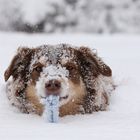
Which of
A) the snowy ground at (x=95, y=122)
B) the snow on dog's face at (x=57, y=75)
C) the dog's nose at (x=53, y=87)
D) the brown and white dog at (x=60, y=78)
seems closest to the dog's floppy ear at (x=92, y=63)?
the brown and white dog at (x=60, y=78)

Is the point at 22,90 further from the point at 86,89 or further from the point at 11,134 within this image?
the point at 11,134

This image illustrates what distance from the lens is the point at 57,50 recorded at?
6.59 m

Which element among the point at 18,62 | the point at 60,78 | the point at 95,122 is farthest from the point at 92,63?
the point at 95,122

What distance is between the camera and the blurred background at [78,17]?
23578 mm

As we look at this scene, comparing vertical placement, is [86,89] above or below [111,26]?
below

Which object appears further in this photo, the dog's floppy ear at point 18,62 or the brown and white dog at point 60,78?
the dog's floppy ear at point 18,62

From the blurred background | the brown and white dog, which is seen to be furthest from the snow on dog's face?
the blurred background

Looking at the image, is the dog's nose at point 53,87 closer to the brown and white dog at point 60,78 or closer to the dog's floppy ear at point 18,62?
the brown and white dog at point 60,78

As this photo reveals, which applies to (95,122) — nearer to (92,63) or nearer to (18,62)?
(92,63)

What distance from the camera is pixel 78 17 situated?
24438mm

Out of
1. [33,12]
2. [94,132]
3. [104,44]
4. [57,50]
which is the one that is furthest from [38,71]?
[33,12]

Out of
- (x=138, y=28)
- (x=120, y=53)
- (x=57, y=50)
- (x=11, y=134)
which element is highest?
(x=138, y=28)

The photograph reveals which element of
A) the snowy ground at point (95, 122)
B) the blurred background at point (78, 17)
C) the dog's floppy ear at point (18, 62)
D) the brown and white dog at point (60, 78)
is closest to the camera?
the snowy ground at point (95, 122)

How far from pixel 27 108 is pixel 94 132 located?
59.0 inches
